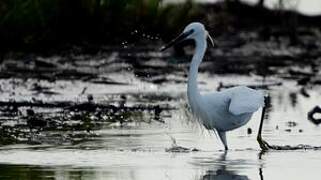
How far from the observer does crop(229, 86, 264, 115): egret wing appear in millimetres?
12812

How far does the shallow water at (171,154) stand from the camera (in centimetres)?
1097

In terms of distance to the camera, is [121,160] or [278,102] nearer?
[121,160]

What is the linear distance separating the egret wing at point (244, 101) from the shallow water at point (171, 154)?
44cm

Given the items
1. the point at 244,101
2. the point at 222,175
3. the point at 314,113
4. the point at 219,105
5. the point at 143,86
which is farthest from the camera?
the point at 143,86

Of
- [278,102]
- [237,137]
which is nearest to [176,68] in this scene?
[278,102]

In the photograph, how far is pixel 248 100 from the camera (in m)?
12.9

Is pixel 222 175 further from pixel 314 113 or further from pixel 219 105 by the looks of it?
pixel 314 113

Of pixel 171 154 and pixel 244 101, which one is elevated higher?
pixel 244 101

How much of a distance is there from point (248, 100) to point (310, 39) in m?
16.8

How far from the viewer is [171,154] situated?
40.9 feet

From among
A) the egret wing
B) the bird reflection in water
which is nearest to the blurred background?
the bird reflection in water

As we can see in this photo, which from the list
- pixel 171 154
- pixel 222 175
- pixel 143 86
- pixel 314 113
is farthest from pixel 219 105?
pixel 143 86

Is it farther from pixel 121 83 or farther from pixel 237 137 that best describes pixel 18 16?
pixel 237 137

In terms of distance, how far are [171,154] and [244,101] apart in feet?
3.35
